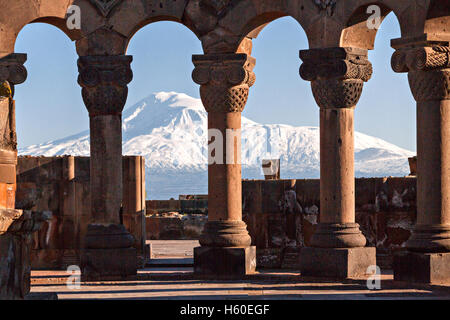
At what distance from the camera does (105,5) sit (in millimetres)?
17234

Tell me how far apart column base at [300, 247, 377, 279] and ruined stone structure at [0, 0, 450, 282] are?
0.7 inches

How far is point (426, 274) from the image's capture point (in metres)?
15.3

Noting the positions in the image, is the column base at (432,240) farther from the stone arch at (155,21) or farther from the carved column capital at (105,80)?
the carved column capital at (105,80)

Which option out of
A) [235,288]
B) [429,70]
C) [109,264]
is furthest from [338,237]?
[109,264]

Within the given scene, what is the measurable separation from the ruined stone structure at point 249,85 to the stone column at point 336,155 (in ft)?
0.05

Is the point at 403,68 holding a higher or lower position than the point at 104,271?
higher

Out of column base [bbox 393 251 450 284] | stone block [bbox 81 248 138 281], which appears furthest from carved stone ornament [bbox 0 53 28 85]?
column base [bbox 393 251 450 284]

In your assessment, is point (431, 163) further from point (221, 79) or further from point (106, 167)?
point (106, 167)

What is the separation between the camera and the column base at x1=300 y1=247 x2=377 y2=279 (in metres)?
16.1

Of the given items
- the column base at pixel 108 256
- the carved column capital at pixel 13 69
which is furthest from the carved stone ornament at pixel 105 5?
the column base at pixel 108 256

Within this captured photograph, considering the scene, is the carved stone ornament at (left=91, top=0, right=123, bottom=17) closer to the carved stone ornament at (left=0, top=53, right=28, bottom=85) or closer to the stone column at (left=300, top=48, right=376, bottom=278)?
the carved stone ornament at (left=0, top=53, right=28, bottom=85)
